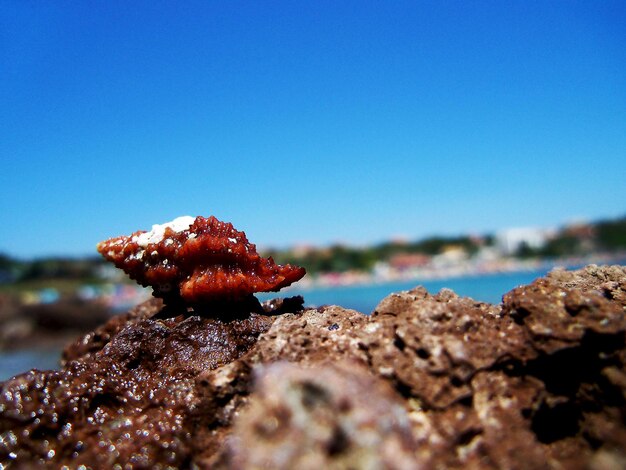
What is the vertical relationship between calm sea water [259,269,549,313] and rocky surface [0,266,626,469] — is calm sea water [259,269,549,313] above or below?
below

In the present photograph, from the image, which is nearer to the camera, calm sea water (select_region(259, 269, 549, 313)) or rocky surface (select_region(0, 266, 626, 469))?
rocky surface (select_region(0, 266, 626, 469))

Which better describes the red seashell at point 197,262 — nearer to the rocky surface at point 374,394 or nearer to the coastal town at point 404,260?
the rocky surface at point 374,394

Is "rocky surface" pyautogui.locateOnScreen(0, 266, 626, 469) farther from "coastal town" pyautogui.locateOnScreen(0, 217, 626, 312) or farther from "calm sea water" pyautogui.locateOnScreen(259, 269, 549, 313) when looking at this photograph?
"coastal town" pyautogui.locateOnScreen(0, 217, 626, 312)

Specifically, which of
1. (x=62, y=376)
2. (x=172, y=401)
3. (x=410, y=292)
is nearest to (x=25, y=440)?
(x=62, y=376)

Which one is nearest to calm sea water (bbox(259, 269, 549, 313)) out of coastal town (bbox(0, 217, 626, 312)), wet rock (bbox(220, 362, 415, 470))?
coastal town (bbox(0, 217, 626, 312))

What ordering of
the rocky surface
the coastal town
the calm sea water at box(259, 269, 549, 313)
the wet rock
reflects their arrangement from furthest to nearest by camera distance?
1. the coastal town
2. the calm sea water at box(259, 269, 549, 313)
3. the rocky surface
4. the wet rock

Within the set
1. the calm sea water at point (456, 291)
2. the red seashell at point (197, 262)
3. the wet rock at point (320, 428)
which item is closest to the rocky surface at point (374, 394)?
the wet rock at point (320, 428)

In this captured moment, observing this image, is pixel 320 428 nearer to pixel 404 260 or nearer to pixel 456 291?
pixel 456 291
